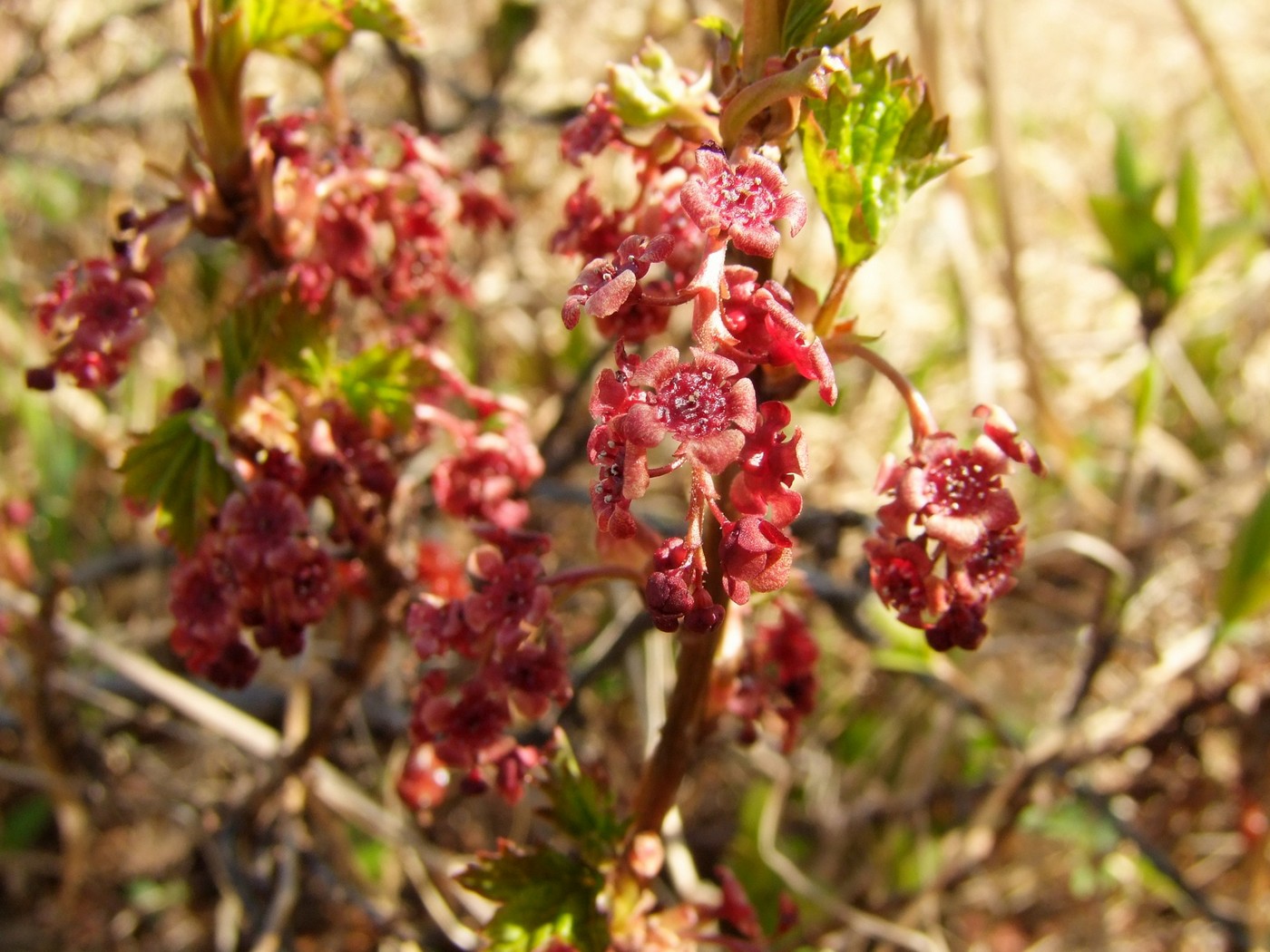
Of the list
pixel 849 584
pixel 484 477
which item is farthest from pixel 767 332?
pixel 849 584

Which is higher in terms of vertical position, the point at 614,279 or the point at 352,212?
the point at 614,279

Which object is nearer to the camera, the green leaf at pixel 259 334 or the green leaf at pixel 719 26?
the green leaf at pixel 719 26

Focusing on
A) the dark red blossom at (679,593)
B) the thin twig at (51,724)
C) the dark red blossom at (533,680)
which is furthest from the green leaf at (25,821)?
the dark red blossom at (679,593)

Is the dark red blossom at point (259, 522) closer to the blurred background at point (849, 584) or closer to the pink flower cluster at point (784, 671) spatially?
the pink flower cluster at point (784, 671)

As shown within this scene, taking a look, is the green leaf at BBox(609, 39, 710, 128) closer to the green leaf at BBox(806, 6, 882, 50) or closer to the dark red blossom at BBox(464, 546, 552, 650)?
the green leaf at BBox(806, 6, 882, 50)

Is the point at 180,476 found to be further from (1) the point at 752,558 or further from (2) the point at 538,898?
(1) the point at 752,558

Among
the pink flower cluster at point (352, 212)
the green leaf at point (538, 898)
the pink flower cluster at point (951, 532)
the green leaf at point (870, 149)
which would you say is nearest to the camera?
the pink flower cluster at point (951, 532)

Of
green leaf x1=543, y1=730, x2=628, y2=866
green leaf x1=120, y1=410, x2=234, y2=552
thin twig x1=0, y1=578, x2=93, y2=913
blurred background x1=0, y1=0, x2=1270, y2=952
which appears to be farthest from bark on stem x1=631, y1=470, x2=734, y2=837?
thin twig x1=0, y1=578, x2=93, y2=913
